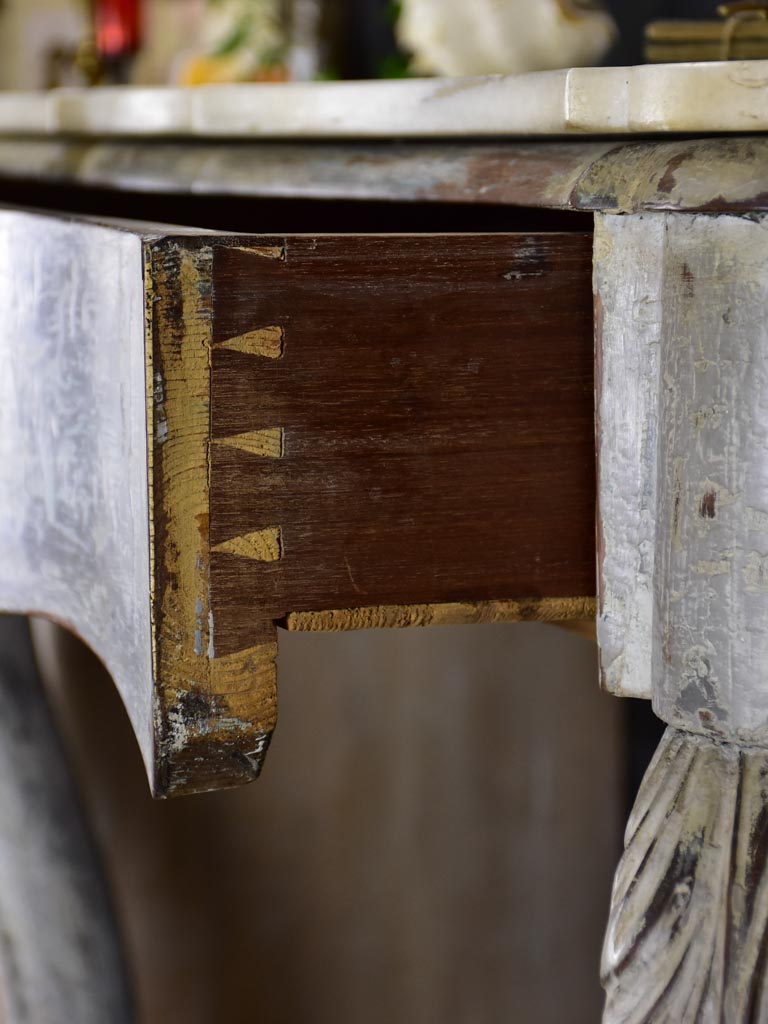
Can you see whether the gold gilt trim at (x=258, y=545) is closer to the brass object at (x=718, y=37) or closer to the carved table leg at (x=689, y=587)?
the carved table leg at (x=689, y=587)

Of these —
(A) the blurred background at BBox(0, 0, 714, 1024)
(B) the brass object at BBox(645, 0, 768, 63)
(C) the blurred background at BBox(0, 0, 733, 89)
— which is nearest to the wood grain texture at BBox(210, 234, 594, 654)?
(B) the brass object at BBox(645, 0, 768, 63)

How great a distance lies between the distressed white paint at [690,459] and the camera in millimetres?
401

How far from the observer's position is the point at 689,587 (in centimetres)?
42

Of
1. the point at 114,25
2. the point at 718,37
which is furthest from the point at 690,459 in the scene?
the point at 114,25

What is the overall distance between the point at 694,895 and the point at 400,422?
172 mm

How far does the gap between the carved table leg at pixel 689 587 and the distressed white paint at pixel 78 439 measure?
0.49 feet

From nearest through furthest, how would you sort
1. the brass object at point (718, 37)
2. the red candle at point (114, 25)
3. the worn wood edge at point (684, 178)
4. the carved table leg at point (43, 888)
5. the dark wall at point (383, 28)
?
the worn wood edge at point (684, 178) < the brass object at point (718, 37) < the carved table leg at point (43, 888) < the dark wall at point (383, 28) < the red candle at point (114, 25)

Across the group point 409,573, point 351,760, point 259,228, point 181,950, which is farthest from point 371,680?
point 409,573

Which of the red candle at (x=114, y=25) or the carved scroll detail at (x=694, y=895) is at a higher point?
the red candle at (x=114, y=25)

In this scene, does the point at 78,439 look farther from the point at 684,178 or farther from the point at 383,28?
the point at 383,28

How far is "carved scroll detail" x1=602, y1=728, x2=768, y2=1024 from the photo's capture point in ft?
1.40

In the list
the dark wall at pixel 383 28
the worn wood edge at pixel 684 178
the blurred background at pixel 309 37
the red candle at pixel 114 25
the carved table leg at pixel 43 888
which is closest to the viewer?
the worn wood edge at pixel 684 178

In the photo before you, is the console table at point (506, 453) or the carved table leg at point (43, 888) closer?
the console table at point (506, 453)

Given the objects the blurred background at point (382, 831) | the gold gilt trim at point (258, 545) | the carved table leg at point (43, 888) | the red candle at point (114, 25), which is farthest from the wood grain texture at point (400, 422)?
the red candle at point (114, 25)
